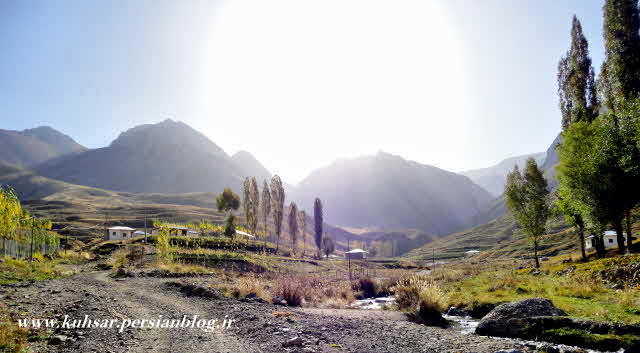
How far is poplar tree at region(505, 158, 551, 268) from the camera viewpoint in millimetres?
42031

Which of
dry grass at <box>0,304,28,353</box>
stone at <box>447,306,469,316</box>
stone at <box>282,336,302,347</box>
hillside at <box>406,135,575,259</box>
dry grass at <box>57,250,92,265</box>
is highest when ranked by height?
dry grass at <box>0,304,28,353</box>

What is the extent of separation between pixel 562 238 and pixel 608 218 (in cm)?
7955

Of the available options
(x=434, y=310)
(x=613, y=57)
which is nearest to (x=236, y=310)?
(x=434, y=310)

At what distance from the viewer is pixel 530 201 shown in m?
42.5

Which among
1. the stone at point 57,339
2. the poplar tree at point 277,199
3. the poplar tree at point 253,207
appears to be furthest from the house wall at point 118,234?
the stone at point 57,339

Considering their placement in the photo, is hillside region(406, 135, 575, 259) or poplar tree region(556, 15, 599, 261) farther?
hillside region(406, 135, 575, 259)

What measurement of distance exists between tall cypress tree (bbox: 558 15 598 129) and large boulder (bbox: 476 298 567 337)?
31.8m

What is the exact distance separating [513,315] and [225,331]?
10.4m

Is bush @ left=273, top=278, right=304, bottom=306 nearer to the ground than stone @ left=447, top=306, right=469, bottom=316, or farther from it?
farther from it

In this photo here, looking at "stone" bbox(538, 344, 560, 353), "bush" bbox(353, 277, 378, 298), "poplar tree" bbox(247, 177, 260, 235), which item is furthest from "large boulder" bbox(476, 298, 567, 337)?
"poplar tree" bbox(247, 177, 260, 235)

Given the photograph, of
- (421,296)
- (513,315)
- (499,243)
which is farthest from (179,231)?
(499,243)

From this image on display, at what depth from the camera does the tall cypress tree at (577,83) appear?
37.5 m

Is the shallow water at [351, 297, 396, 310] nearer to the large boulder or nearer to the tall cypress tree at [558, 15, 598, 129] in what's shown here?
the large boulder

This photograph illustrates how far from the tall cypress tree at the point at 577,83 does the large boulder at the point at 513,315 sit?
31836 millimetres
